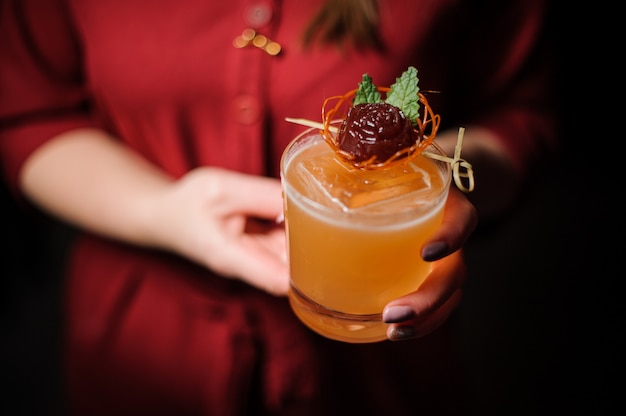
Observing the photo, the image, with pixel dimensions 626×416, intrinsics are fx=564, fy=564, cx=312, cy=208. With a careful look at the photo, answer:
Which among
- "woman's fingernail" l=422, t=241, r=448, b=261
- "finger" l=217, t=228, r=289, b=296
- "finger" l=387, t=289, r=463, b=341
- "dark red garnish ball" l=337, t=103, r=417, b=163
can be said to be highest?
"dark red garnish ball" l=337, t=103, r=417, b=163

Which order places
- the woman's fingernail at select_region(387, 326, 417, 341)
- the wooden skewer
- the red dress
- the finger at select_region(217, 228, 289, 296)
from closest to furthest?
the wooden skewer → the woman's fingernail at select_region(387, 326, 417, 341) → the finger at select_region(217, 228, 289, 296) → the red dress

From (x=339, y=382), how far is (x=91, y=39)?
1.01 m

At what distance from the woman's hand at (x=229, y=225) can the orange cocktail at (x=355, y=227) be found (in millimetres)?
150

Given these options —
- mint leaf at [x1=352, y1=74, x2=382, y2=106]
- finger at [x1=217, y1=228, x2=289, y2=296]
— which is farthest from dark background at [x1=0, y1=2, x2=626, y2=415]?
mint leaf at [x1=352, y1=74, x2=382, y2=106]

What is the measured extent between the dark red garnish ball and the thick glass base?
0.93ft

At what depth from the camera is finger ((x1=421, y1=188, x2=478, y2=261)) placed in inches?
33.4

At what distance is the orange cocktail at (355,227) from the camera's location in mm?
829

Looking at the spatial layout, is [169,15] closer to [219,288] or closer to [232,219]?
[232,219]

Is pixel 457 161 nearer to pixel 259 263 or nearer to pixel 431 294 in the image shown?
pixel 431 294

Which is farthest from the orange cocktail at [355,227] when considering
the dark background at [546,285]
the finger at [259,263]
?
the dark background at [546,285]

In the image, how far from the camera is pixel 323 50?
47.9 inches

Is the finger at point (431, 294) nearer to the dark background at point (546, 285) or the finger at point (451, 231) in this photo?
the finger at point (451, 231)

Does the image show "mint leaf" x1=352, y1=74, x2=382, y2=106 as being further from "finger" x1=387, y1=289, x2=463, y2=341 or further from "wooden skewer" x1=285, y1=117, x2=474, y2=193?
"finger" x1=387, y1=289, x2=463, y2=341

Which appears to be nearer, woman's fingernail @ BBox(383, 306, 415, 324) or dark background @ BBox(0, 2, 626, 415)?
woman's fingernail @ BBox(383, 306, 415, 324)
